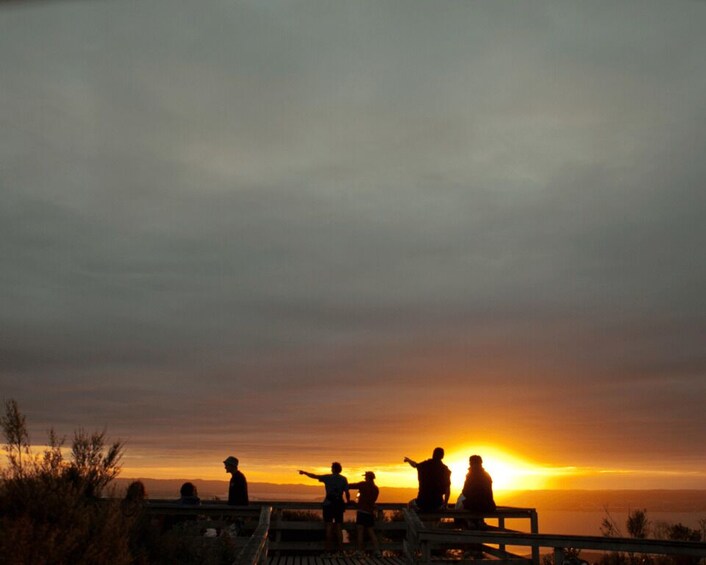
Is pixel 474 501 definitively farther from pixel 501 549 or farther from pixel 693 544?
pixel 693 544

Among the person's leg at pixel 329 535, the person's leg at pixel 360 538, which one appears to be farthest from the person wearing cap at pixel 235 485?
the person's leg at pixel 360 538

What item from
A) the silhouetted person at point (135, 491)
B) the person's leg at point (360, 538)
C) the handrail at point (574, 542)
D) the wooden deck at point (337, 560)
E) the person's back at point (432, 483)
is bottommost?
the wooden deck at point (337, 560)

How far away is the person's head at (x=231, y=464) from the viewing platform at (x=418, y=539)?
84 cm

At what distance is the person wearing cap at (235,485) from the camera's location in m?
15.4

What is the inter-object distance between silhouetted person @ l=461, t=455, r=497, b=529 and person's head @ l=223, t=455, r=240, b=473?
4753mm

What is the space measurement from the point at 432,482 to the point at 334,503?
208 cm

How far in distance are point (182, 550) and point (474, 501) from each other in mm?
6296

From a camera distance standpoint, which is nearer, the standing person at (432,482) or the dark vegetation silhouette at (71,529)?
the dark vegetation silhouette at (71,529)

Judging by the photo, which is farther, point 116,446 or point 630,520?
point 630,520

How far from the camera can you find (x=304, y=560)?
15.6 meters

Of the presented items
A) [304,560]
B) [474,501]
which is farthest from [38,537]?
[304,560]

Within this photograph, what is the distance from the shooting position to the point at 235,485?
50.9 ft

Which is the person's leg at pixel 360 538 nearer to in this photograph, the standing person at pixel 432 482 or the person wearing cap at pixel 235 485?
the standing person at pixel 432 482

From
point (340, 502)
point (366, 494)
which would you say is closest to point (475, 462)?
point (366, 494)
